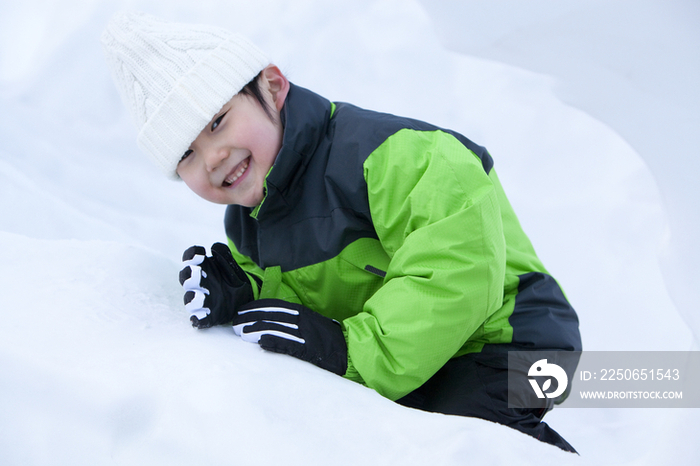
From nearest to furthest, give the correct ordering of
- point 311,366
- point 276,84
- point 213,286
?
point 311,366 → point 213,286 → point 276,84

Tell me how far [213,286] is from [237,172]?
0.20 metres

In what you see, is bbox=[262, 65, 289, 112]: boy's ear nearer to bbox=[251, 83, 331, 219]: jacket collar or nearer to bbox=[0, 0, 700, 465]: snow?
bbox=[251, 83, 331, 219]: jacket collar

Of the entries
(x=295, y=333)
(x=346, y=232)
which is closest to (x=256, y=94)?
(x=346, y=232)

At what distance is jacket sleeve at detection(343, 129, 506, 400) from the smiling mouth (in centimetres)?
23

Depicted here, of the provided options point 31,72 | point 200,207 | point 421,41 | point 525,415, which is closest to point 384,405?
point 525,415

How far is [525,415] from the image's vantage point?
0.94 meters

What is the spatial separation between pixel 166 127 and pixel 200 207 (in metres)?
1.09

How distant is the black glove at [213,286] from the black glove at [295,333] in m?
0.04

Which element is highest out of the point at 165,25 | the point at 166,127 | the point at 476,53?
the point at 476,53

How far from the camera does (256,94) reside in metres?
0.96

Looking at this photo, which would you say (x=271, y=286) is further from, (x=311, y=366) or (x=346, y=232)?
(x=311, y=366)

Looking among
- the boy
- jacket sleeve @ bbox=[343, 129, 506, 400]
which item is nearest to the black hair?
the boy

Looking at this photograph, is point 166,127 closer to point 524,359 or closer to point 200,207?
point 524,359

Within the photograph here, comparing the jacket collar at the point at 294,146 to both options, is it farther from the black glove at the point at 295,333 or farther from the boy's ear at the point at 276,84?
the black glove at the point at 295,333
